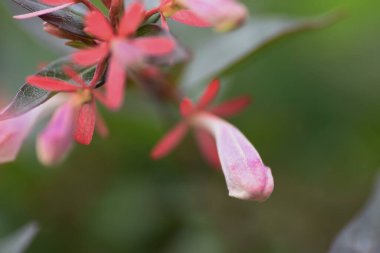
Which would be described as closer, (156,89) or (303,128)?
(156,89)

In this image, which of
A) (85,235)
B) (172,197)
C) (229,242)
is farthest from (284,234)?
(85,235)

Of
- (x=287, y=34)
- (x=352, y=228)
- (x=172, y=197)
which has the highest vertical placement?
(x=287, y=34)

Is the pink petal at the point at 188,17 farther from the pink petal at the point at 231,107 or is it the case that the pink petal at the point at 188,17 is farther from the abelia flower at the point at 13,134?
the pink petal at the point at 231,107

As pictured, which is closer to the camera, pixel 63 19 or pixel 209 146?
pixel 63 19

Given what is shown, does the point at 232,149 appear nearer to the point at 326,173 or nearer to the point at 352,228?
the point at 352,228

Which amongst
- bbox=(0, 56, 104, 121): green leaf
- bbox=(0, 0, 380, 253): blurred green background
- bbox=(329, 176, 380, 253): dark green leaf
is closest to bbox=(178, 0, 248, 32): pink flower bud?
bbox=(0, 56, 104, 121): green leaf

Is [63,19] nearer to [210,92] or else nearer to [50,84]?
[50,84]

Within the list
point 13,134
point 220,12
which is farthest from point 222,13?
point 13,134

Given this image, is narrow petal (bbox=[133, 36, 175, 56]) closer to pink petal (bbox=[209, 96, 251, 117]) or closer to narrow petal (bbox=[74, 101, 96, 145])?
narrow petal (bbox=[74, 101, 96, 145])
